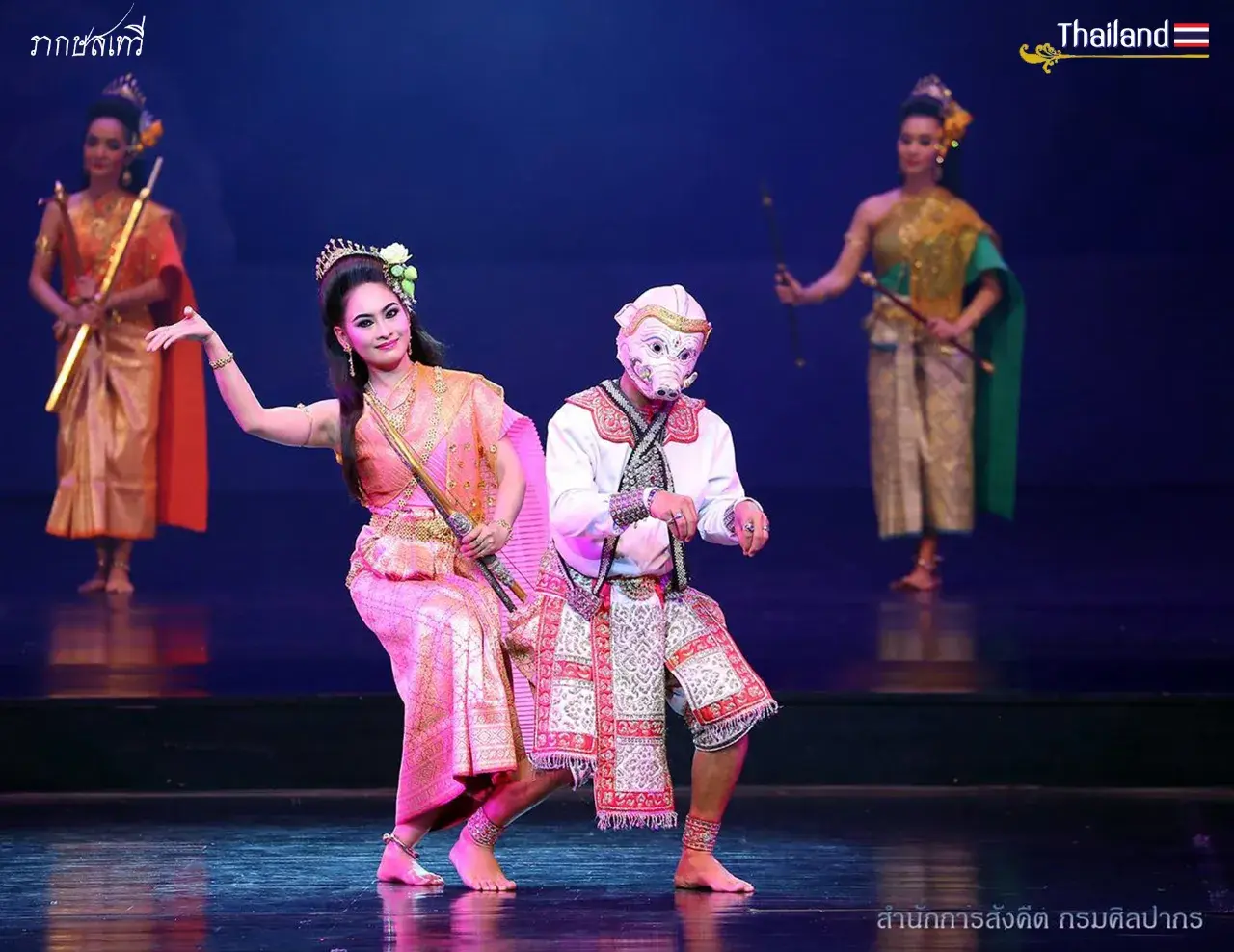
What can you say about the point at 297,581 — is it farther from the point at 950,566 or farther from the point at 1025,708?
the point at 1025,708

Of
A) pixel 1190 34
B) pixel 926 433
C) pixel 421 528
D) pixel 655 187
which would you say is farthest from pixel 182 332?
pixel 1190 34

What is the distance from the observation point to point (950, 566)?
7109 mm

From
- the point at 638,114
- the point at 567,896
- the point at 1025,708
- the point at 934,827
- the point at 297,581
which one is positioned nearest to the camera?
the point at 567,896

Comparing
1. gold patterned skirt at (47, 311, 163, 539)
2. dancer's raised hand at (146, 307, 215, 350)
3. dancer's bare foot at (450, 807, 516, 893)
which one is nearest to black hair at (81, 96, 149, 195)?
gold patterned skirt at (47, 311, 163, 539)

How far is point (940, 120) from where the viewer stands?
698cm

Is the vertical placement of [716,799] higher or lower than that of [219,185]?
lower

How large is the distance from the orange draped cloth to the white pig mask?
3.54 meters

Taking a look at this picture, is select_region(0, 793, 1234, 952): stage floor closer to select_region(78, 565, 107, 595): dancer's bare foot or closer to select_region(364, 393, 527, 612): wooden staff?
select_region(364, 393, 527, 612): wooden staff

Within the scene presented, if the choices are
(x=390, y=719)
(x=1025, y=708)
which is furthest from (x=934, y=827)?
(x=390, y=719)

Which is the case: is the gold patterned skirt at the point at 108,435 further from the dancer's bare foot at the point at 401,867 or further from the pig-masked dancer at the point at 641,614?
the pig-masked dancer at the point at 641,614

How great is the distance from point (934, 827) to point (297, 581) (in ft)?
10.4

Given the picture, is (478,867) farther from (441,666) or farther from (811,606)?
(811,606)

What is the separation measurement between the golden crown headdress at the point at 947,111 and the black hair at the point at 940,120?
17 millimetres

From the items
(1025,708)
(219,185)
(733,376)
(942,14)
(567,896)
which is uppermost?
(942,14)
